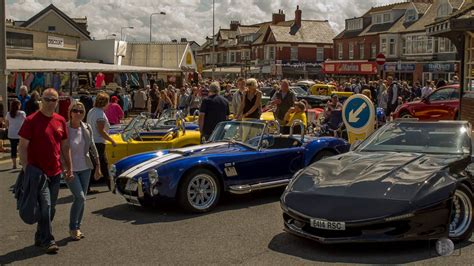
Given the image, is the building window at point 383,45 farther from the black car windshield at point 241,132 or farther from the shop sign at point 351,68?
the black car windshield at point 241,132

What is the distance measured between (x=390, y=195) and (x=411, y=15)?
50492mm

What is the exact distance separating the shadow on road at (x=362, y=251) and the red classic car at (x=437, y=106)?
12305 mm

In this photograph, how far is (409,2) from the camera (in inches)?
2101

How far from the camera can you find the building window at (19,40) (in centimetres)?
2884

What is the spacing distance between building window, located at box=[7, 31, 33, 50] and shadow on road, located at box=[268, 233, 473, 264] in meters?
26.0

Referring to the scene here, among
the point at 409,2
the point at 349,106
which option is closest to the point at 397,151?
the point at 349,106

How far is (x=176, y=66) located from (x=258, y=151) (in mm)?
28747

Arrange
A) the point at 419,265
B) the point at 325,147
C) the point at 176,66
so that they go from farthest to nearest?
the point at 176,66, the point at 325,147, the point at 419,265

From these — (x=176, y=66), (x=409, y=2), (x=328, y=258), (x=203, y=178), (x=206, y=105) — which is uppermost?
(x=409, y=2)

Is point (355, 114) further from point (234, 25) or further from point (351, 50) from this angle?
point (234, 25)

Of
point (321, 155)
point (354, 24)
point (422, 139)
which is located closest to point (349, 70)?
point (354, 24)

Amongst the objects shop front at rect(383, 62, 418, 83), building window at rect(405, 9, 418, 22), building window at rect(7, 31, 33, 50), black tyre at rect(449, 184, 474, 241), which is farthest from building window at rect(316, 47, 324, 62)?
black tyre at rect(449, 184, 474, 241)

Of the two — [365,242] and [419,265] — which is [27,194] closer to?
[365,242]

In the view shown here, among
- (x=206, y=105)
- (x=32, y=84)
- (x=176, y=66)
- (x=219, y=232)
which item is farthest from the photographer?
(x=176, y=66)
